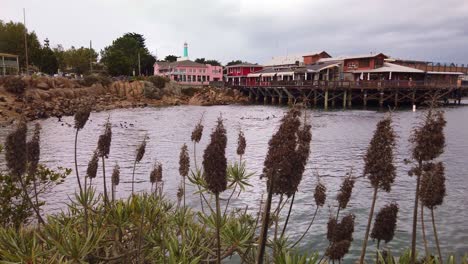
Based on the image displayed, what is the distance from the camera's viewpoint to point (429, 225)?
55.8ft

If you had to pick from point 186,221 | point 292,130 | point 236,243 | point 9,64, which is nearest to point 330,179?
point 186,221

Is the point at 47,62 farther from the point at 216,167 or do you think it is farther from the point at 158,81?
the point at 216,167

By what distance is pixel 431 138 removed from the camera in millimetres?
5695

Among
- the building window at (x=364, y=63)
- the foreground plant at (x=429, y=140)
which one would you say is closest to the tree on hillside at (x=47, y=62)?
the building window at (x=364, y=63)

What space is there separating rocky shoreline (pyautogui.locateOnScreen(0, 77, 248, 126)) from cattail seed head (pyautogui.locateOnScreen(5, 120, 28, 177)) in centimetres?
3447

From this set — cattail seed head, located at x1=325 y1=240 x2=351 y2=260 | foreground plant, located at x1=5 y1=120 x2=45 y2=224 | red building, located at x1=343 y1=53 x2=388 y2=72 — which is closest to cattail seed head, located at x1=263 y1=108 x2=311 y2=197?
cattail seed head, located at x1=325 y1=240 x2=351 y2=260

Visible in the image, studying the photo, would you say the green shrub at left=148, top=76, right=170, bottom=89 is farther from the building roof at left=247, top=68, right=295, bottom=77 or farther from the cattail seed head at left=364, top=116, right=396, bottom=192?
the cattail seed head at left=364, top=116, right=396, bottom=192

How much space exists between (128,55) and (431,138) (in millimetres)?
143857

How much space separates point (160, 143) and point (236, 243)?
1207 inches

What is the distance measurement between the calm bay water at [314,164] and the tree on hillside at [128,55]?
2781 inches

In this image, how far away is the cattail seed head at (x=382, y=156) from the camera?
5.75 meters

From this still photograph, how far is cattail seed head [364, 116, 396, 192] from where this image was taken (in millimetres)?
5750

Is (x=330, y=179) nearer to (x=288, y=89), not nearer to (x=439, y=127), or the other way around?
(x=439, y=127)

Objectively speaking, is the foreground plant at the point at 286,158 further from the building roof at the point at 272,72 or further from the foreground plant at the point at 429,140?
the building roof at the point at 272,72
